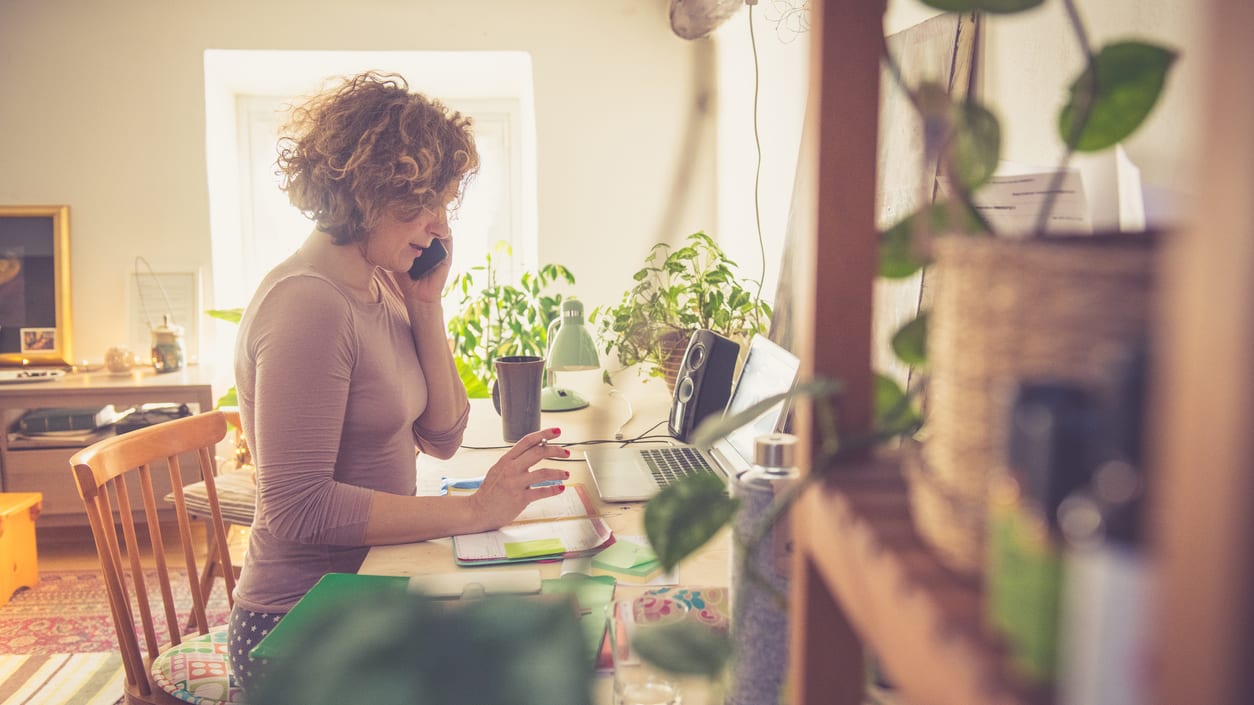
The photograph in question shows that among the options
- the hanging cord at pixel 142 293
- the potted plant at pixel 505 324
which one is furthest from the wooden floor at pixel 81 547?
the potted plant at pixel 505 324

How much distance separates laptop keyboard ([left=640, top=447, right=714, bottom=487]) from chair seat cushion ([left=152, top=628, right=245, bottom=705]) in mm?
797

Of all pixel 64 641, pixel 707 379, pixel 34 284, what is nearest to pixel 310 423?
pixel 707 379

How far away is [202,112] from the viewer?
3.68 metres

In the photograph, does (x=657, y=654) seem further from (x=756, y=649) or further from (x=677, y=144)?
(x=677, y=144)

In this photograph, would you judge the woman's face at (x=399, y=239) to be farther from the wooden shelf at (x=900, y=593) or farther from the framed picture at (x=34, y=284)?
the framed picture at (x=34, y=284)

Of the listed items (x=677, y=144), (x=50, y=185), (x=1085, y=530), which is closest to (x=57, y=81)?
(x=50, y=185)

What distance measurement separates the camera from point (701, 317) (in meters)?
2.22

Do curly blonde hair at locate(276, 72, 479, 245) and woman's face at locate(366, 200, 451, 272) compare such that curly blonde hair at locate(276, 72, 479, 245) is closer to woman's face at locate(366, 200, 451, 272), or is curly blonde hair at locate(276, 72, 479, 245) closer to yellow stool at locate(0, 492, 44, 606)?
woman's face at locate(366, 200, 451, 272)

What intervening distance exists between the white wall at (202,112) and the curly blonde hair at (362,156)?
7.79ft

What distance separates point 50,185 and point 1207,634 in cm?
441

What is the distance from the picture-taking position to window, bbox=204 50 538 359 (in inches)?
149

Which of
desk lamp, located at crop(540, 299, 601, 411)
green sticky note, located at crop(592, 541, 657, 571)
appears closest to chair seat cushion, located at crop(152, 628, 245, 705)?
green sticky note, located at crop(592, 541, 657, 571)

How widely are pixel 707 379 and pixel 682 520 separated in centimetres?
134

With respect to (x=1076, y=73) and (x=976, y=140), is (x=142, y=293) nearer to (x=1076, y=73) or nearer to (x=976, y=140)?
(x=1076, y=73)
